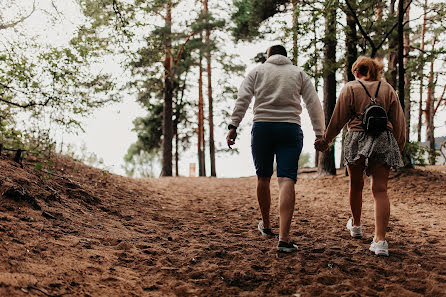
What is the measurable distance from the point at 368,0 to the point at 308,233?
631cm

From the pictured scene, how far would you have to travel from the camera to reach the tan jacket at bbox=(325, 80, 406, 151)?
3566 millimetres

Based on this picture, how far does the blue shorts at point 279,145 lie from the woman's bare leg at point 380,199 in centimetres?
76

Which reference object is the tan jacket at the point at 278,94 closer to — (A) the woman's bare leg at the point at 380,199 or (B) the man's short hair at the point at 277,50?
(B) the man's short hair at the point at 277,50

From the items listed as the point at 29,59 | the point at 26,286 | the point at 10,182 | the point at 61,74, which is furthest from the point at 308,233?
the point at 29,59

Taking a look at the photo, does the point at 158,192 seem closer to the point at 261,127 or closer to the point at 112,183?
the point at 112,183

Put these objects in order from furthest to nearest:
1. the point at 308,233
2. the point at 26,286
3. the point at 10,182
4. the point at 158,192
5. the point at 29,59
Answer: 1. the point at 158,192
2. the point at 29,59
3. the point at 308,233
4. the point at 10,182
5. the point at 26,286

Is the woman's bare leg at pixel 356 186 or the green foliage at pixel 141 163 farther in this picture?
the green foliage at pixel 141 163

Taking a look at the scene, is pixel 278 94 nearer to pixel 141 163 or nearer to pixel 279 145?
pixel 279 145

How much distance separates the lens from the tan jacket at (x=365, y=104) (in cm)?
357

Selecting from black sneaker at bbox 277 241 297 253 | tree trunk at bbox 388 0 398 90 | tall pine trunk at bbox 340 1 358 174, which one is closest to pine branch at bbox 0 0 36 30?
black sneaker at bbox 277 241 297 253

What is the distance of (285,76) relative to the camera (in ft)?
12.1

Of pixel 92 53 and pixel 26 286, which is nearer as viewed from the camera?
pixel 26 286

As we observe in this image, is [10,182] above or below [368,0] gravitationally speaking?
below

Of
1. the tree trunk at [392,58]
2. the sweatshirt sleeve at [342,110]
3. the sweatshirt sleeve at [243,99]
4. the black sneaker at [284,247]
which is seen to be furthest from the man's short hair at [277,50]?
the tree trunk at [392,58]
